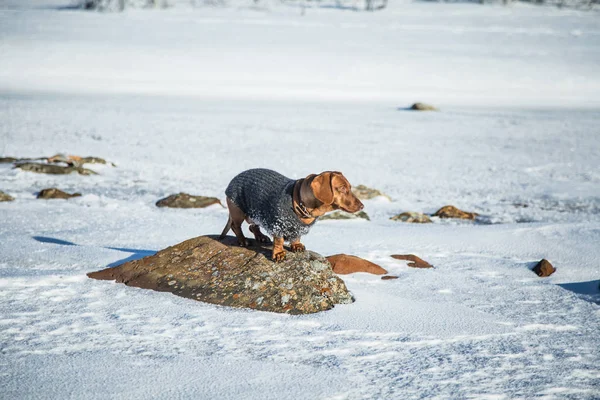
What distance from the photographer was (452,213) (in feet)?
23.4

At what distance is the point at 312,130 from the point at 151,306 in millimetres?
9401

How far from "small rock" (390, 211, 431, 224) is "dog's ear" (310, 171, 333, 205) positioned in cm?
329

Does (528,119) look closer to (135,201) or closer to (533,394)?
(135,201)

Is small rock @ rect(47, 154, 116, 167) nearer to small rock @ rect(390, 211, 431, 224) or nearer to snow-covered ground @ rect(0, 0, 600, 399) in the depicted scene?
snow-covered ground @ rect(0, 0, 600, 399)

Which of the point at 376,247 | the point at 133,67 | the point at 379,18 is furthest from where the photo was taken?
the point at 379,18

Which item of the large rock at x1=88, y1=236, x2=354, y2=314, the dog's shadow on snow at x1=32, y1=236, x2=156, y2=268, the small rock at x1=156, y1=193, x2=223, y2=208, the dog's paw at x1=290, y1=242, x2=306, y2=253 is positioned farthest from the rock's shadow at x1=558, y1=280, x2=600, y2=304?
the small rock at x1=156, y1=193, x2=223, y2=208

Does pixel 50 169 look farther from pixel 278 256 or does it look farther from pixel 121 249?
pixel 278 256

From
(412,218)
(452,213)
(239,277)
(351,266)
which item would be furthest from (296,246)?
(452,213)

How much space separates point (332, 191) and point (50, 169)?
6.02 m

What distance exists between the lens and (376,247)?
5566mm

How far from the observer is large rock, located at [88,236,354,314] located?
3.86 meters

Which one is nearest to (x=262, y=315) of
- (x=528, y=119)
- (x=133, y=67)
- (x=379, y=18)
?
(x=528, y=119)

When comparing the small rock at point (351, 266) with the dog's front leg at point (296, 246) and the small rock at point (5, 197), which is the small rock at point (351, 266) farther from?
the small rock at point (5, 197)

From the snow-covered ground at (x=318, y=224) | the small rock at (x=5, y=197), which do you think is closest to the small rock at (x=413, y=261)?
the snow-covered ground at (x=318, y=224)
